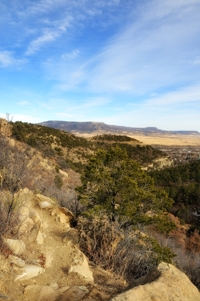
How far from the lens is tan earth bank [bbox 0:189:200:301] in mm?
3336

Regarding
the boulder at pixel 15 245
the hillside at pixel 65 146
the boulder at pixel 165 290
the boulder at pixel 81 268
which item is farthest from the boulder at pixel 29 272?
the hillside at pixel 65 146

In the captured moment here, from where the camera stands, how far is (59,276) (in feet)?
15.0

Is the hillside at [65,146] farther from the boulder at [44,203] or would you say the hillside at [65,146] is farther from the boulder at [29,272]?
the boulder at [29,272]

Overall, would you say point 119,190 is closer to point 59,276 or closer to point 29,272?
point 59,276

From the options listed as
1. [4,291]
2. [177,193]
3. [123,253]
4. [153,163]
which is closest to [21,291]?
[4,291]

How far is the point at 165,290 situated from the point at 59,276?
219 centimetres

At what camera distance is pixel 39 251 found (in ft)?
17.6

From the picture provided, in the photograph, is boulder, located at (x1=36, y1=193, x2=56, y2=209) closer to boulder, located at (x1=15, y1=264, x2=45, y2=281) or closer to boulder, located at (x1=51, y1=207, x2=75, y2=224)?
boulder, located at (x1=51, y1=207, x2=75, y2=224)

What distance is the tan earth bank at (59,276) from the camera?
3336 mm

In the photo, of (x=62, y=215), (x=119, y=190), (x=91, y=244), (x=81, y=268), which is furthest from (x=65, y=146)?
(x=81, y=268)

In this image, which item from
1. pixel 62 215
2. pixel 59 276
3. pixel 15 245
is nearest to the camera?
pixel 59 276

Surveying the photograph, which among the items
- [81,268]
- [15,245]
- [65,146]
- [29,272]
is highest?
[15,245]

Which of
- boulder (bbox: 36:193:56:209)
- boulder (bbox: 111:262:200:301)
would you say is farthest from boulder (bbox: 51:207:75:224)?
boulder (bbox: 111:262:200:301)

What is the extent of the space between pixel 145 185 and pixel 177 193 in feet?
77.7
